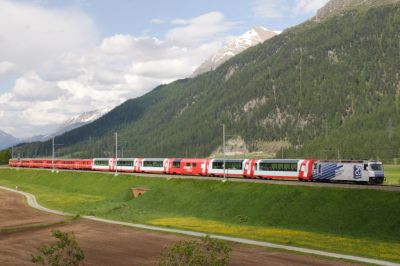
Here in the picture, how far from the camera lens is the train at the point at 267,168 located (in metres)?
67.0

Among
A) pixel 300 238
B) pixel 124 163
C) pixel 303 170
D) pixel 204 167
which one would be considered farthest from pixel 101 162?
pixel 300 238

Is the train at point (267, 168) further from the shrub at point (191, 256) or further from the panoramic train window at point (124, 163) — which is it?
the shrub at point (191, 256)

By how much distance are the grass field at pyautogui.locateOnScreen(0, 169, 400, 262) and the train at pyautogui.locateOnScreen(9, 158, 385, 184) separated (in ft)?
24.3

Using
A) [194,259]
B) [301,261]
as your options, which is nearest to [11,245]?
[301,261]

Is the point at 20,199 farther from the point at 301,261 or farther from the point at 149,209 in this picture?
the point at 301,261

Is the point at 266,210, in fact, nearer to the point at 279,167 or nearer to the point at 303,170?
the point at 303,170

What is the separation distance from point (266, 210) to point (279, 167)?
16436 mm

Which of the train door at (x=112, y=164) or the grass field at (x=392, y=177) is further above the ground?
the train door at (x=112, y=164)

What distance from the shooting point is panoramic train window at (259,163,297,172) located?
248 ft

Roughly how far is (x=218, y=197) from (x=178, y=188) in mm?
11536

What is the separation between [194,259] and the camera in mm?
17031

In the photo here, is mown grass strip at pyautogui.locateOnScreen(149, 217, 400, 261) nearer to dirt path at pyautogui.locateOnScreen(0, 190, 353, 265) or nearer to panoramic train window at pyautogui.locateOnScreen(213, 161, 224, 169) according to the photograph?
dirt path at pyautogui.locateOnScreen(0, 190, 353, 265)

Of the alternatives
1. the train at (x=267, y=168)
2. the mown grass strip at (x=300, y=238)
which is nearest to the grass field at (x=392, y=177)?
the train at (x=267, y=168)

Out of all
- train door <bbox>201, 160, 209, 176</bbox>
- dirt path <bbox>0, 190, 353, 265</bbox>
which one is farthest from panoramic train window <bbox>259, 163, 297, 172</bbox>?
dirt path <bbox>0, 190, 353, 265</bbox>
